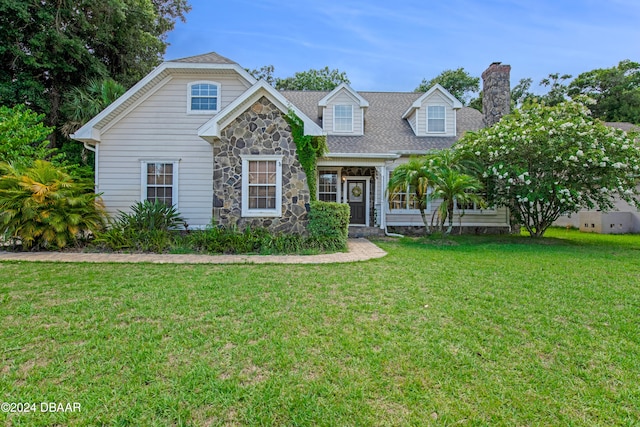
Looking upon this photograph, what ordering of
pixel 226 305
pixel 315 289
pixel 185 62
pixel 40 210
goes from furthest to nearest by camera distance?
pixel 185 62 < pixel 40 210 < pixel 315 289 < pixel 226 305

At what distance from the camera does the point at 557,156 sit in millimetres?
9859

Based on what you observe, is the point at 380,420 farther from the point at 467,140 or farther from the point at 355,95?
the point at 355,95

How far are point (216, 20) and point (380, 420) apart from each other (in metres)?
15.3

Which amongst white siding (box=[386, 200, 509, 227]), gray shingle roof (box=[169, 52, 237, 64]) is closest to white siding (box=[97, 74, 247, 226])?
gray shingle roof (box=[169, 52, 237, 64])

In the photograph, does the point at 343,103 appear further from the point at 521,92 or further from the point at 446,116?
the point at 521,92

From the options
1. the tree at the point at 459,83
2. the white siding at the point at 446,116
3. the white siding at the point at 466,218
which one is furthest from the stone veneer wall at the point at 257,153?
the tree at the point at 459,83

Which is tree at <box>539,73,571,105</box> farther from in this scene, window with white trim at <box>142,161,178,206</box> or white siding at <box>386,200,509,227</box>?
window with white trim at <box>142,161,178,206</box>

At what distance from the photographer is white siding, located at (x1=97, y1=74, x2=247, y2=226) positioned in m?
10.9

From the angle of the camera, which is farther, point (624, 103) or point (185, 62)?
point (624, 103)

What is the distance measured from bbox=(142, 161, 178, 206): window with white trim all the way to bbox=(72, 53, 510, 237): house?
0.11ft

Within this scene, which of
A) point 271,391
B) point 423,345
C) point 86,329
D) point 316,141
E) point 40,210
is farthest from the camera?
point 316,141

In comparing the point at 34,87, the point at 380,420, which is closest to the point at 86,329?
the point at 380,420

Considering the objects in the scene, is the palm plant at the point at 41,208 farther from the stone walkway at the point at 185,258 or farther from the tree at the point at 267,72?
the tree at the point at 267,72

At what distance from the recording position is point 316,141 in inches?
380
